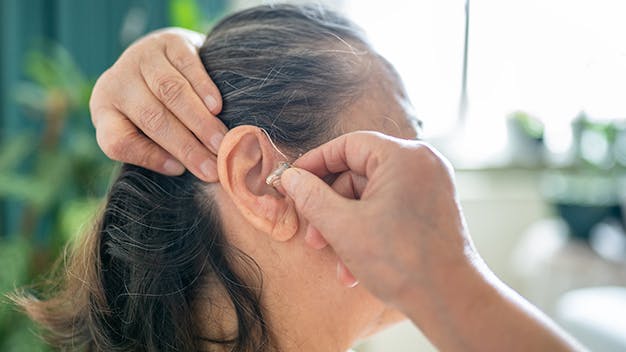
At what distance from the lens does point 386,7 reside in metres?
3.12

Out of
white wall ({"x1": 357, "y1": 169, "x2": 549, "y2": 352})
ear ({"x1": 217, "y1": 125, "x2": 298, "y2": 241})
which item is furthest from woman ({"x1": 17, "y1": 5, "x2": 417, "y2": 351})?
white wall ({"x1": 357, "y1": 169, "x2": 549, "y2": 352})

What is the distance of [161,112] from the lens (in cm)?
84

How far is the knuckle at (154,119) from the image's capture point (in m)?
0.84

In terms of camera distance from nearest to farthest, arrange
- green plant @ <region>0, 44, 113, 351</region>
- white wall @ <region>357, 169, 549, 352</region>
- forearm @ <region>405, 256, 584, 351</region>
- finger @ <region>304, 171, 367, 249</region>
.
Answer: forearm @ <region>405, 256, 584, 351</region> < finger @ <region>304, 171, 367, 249</region> < green plant @ <region>0, 44, 113, 351</region> < white wall @ <region>357, 169, 549, 352</region>

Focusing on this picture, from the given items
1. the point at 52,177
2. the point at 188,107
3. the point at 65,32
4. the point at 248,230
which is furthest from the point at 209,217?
the point at 65,32

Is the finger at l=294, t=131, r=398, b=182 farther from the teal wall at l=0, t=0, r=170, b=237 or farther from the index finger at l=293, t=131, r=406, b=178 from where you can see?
the teal wall at l=0, t=0, r=170, b=237

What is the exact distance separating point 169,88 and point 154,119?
5 centimetres

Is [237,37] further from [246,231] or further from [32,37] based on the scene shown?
[32,37]

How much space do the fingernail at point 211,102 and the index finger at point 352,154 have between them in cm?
15

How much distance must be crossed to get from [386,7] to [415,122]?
230cm

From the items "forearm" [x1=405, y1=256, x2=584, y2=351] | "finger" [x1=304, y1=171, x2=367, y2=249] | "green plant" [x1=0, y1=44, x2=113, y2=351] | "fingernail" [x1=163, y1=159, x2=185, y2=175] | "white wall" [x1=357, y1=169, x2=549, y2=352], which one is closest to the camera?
"forearm" [x1=405, y1=256, x2=584, y2=351]

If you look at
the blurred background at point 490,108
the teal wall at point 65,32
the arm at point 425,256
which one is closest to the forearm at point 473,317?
the arm at point 425,256

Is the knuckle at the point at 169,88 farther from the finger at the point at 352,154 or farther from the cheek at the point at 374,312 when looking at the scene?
the cheek at the point at 374,312

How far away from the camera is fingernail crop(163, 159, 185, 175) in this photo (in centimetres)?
87
